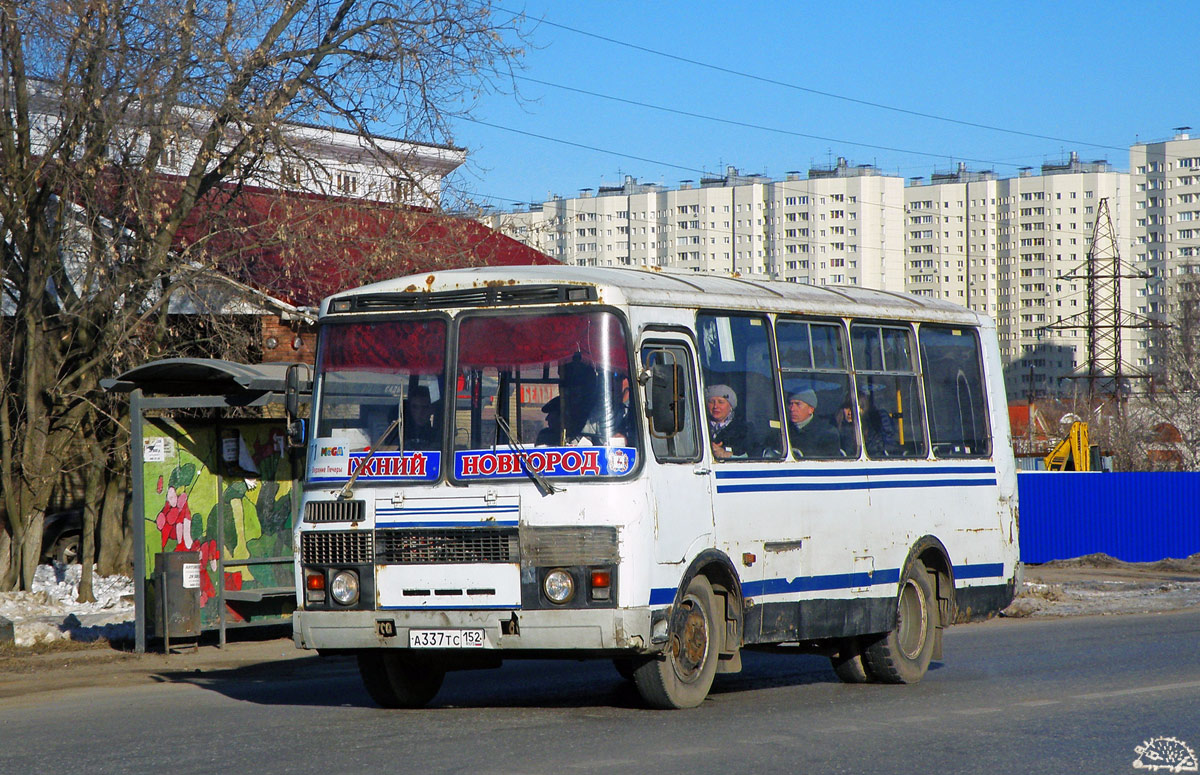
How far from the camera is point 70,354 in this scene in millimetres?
17250

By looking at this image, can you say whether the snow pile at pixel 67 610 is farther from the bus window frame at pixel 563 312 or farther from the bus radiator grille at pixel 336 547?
the bus window frame at pixel 563 312

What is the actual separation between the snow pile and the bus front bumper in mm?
6450

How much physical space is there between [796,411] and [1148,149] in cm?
12695

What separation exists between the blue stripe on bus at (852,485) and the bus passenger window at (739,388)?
203 mm

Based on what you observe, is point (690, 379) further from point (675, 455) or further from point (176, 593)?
point (176, 593)

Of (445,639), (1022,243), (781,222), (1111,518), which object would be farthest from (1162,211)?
(445,639)

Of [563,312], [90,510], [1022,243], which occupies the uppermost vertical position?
[1022,243]

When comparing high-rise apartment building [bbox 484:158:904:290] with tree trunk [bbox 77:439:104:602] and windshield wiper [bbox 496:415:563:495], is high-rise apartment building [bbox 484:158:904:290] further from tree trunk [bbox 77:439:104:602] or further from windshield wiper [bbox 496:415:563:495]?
windshield wiper [bbox 496:415:563:495]

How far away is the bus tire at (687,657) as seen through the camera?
8930mm

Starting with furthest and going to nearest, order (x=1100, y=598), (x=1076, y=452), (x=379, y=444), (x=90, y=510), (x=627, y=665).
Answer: (x=1076, y=452) → (x=1100, y=598) → (x=90, y=510) → (x=627, y=665) → (x=379, y=444)

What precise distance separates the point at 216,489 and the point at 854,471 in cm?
719

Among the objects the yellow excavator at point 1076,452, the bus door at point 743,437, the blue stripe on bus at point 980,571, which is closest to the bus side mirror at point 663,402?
the bus door at point 743,437

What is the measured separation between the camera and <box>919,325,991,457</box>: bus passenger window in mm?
11758

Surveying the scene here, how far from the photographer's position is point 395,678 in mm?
9695
